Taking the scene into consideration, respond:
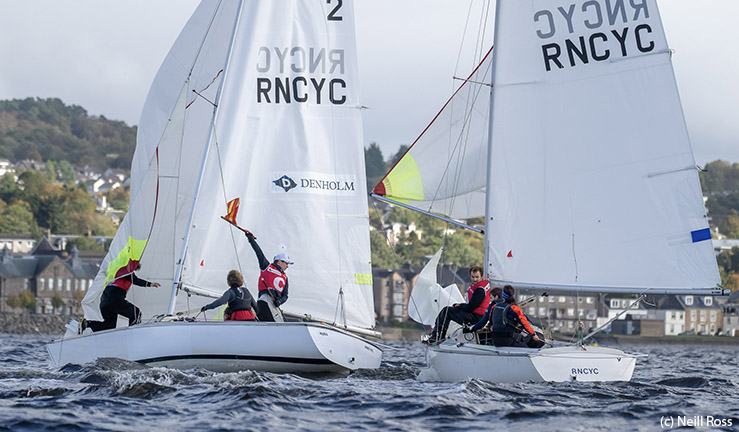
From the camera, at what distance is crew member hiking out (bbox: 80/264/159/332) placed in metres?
19.3

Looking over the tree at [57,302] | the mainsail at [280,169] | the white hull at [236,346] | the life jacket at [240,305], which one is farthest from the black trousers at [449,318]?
the tree at [57,302]

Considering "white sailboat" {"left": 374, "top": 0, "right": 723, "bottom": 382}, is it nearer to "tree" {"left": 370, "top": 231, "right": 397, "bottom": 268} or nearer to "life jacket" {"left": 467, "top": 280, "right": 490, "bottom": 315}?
"life jacket" {"left": 467, "top": 280, "right": 490, "bottom": 315}

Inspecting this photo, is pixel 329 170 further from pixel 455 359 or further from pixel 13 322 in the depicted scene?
pixel 13 322

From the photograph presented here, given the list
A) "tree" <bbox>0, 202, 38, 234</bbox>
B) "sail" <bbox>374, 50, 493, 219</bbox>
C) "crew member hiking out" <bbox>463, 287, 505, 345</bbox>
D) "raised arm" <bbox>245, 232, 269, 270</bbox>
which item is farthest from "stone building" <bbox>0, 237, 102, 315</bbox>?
"crew member hiking out" <bbox>463, 287, 505, 345</bbox>

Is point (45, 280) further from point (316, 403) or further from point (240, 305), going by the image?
point (316, 403)

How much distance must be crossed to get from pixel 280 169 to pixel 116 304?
142 inches

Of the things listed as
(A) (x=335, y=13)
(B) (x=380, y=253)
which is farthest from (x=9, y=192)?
(A) (x=335, y=13)

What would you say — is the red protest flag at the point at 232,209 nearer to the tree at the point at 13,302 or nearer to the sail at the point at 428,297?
the sail at the point at 428,297

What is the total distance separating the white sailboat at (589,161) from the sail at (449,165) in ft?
13.5

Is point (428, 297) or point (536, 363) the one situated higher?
point (428, 297)

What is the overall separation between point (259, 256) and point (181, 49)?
15.6 feet

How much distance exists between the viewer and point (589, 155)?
709 inches

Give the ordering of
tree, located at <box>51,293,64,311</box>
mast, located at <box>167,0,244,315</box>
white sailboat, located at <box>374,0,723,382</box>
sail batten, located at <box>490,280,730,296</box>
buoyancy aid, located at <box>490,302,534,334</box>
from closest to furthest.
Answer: buoyancy aid, located at <box>490,302,534,334</box> → sail batten, located at <box>490,280,730,296</box> → white sailboat, located at <box>374,0,723,382</box> → mast, located at <box>167,0,244,315</box> → tree, located at <box>51,293,64,311</box>

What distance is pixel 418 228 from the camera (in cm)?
15775
